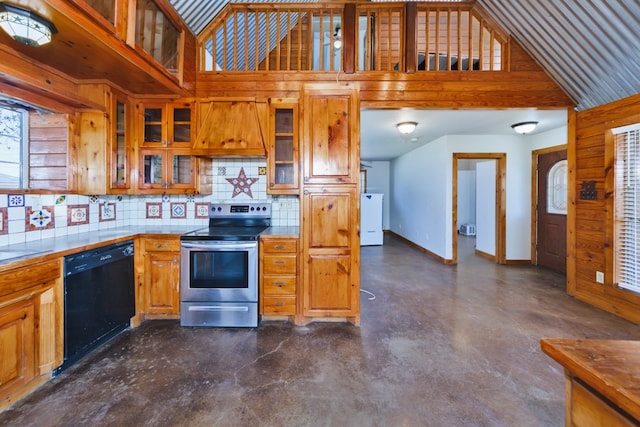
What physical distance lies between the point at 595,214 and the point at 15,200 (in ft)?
18.5

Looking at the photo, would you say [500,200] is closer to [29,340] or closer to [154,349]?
[154,349]

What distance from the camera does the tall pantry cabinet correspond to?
265cm

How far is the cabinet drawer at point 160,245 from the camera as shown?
8.73 feet

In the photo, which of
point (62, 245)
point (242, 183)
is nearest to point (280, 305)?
point (242, 183)

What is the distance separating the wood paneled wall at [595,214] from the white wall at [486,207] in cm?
189

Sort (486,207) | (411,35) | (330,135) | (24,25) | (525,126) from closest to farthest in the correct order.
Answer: (24,25) → (330,135) → (411,35) → (525,126) → (486,207)

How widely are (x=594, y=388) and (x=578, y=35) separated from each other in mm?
3331

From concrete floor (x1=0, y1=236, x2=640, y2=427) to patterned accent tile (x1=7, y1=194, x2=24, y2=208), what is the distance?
1305 mm

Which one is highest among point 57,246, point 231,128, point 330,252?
point 231,128

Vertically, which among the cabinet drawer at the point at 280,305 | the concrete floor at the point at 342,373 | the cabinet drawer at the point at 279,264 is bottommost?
the concrete floor at the point at 342,373

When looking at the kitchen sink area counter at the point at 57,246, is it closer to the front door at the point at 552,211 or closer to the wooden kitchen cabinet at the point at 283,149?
the wooden kitchen cabinet at the point at 283,149

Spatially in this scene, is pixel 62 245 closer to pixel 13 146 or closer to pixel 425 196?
pixel 13 146

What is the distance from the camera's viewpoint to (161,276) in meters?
2.69

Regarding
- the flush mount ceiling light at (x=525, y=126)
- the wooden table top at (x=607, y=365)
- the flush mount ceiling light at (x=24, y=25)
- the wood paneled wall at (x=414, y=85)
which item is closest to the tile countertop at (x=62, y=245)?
the flush mount ceiling light at (x=24, y=25)
